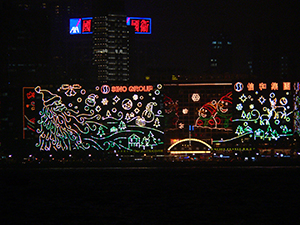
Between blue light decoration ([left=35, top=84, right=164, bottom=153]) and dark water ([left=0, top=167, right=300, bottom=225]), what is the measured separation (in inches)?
91.6

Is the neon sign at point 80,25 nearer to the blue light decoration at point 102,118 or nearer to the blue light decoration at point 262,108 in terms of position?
the blue light decoration at point 102,118

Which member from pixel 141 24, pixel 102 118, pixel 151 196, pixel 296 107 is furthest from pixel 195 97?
pixel 141 24

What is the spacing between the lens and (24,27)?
162 m

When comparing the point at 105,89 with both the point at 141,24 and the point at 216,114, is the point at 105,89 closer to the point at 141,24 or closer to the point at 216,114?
the point at 216,114

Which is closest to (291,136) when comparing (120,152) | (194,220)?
(120,152)

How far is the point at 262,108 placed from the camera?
1475 inches

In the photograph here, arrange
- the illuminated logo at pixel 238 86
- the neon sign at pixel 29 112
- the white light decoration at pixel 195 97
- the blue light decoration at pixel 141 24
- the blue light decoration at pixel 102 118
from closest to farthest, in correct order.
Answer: the illuminated logo at pixel 238 86 → the blue light decoration at pixel 102 118 → the white light decoration at pixel 195 97 → the neon sign at pixel 29 112 → the blue light decoration at pixel 141 24

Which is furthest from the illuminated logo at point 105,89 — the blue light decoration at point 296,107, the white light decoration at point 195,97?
the blue light decoration at point 296,107

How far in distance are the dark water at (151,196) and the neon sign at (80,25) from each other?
24.1 m

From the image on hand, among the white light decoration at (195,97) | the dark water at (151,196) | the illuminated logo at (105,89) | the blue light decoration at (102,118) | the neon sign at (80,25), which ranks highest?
the neon sign at (80,25)

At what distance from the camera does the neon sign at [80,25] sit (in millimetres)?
57094

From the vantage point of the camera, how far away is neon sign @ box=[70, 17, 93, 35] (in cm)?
5709

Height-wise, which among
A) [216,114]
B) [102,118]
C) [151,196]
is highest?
[216,114]

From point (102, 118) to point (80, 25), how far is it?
22.3 m
